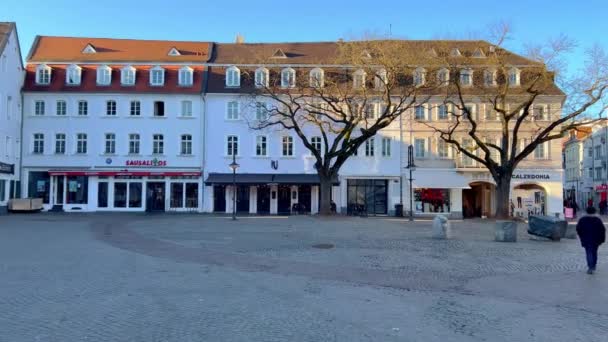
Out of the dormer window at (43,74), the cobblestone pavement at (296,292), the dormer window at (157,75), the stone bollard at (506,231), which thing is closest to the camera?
the cobblestone pavement at (296,292)

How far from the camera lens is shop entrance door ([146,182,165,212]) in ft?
137

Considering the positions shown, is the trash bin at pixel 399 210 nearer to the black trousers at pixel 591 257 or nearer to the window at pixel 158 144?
the window at pixel 158 144

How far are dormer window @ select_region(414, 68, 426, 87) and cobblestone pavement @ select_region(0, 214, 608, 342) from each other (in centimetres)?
1702

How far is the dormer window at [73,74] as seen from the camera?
137ft

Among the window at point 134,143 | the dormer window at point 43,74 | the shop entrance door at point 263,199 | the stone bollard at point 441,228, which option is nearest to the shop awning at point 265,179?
the shop entrance door at point 263,199

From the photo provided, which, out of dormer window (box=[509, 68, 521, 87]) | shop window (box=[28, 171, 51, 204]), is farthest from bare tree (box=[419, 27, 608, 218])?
shop window (box=[28, 171, 51, 204])

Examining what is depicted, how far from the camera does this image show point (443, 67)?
3191 cm

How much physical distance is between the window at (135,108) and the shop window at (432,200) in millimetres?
24224

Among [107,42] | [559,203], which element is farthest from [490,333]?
[107,42]

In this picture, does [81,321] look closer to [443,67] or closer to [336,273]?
[336,273]

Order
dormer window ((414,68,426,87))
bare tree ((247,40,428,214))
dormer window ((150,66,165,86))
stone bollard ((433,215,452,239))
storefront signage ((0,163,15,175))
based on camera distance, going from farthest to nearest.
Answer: dormer window ((150,66,165,86)) < storefront signage ((0,163,15,175)) < dormer window ((414,68,426,87)) < bare tree ((247,40,428,214)) < stone bollard ((433,215,452,239))

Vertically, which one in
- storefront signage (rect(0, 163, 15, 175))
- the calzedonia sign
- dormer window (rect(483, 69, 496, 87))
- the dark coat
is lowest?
the dark coat

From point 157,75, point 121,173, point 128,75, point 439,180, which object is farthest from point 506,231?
point 128,75

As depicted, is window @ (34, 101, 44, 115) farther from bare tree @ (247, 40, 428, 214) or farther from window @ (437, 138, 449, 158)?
window @ (437, 138, 449, 158)
